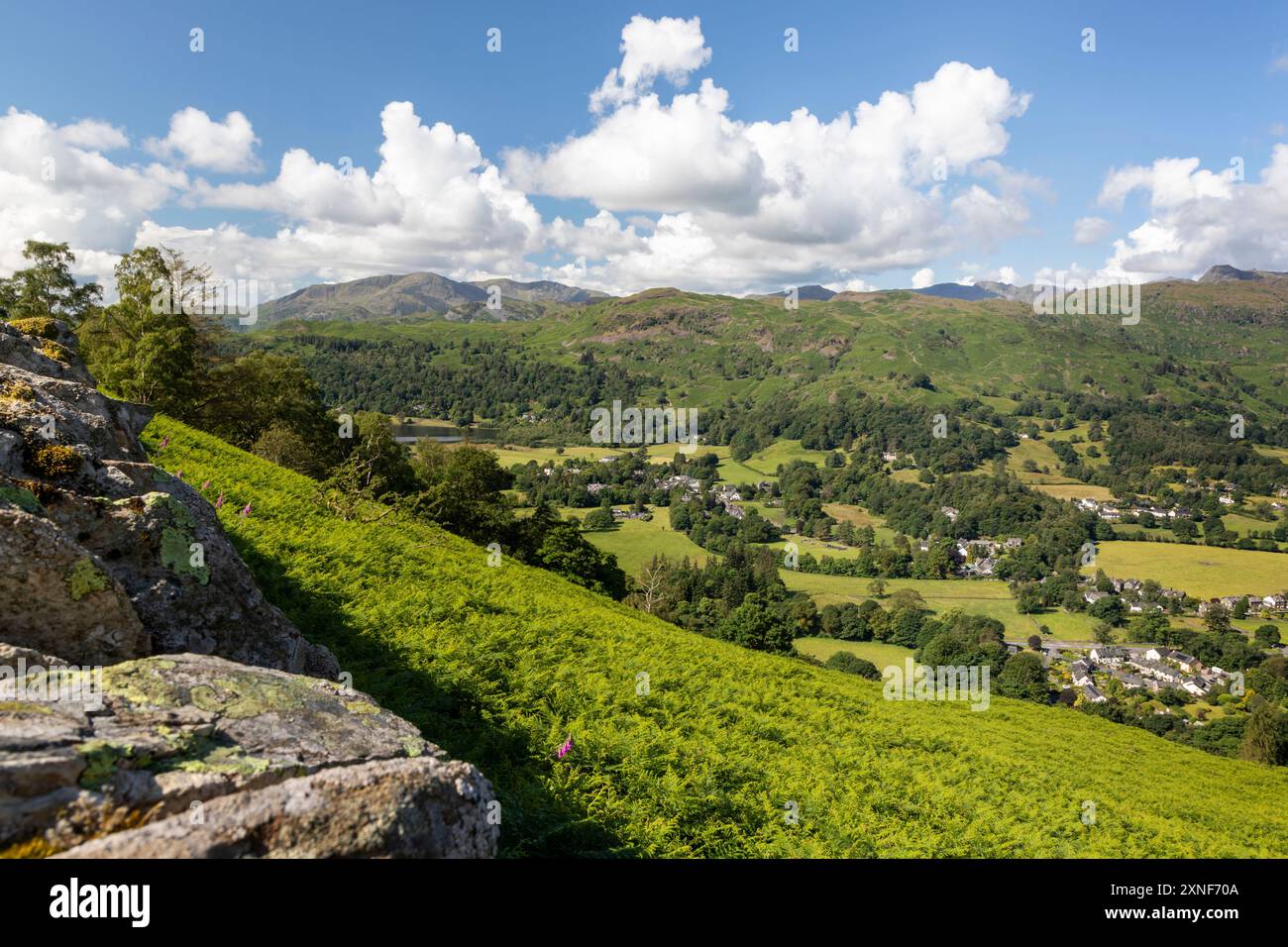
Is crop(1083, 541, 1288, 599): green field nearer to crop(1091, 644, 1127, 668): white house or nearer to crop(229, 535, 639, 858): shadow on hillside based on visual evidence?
crop(1091, 644, 1127, 668): white house

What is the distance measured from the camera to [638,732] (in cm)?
1080

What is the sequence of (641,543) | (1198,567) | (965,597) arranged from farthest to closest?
(1198,567) < (641,543) < (965,597)

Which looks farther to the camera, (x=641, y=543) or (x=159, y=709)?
(x=641, y=543)

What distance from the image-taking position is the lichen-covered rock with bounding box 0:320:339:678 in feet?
17.4

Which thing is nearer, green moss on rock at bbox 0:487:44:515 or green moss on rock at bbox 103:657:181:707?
green moss on rock at bbox 103:657:181:707

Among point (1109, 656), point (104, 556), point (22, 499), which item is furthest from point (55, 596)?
point (1109, 656)

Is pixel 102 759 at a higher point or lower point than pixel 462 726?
higher

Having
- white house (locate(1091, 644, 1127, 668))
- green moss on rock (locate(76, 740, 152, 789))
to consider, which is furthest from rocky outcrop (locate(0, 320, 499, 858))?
white house (locate(1091, 644, 1127, 668))

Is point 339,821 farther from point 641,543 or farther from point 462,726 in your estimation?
point 641,543

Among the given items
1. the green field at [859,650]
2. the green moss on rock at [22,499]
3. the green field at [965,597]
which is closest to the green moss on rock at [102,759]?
the green moss on rock at [22,499]

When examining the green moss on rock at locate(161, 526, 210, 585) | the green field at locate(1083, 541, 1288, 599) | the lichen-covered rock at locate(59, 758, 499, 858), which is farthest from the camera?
the green field at locate(1083, 541, 1288, 599)

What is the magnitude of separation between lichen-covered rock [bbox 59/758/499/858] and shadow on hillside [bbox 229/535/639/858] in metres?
2.84

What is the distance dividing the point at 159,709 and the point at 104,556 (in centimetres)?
340

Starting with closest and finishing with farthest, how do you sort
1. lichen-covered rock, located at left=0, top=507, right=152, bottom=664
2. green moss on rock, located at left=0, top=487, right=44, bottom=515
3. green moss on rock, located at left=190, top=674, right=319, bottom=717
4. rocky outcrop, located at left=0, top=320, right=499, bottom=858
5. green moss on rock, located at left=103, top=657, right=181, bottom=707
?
rocky outcrop, located at left=0, top=320, right=499, bottom=858
green moss on rock, located at left=103, top=657, right=181, bottom=707
green moss on rock, located at left=190, top=674, right=319, bottom=717
lichen-covered rock, located at left=0, top=507, right=152, bottom=664
green moss on rock, located at left=0, top=487, right=44, bottom=515
